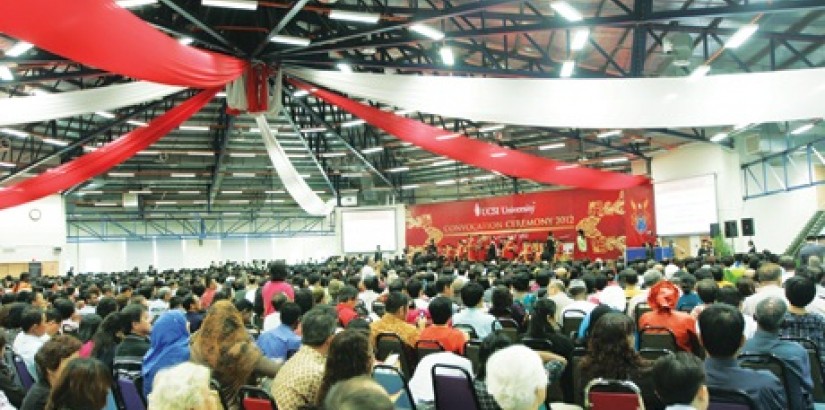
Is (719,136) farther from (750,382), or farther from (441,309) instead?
(750,382)

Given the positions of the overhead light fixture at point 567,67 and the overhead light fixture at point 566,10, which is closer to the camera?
the overhead light fixture at point 566,10

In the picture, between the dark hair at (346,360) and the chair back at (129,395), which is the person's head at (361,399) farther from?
the chair back at (129,395)

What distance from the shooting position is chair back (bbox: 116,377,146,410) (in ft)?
12.9

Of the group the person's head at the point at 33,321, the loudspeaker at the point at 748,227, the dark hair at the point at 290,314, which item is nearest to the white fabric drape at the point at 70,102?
the person's head at the point at 33,321

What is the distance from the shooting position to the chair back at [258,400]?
308 centimetres

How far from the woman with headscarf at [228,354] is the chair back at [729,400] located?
7.71 ft

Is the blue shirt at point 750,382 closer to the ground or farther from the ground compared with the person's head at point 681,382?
closer to the ground

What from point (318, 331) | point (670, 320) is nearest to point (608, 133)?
point (670, 320)

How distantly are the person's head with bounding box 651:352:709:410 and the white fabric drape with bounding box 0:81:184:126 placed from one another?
9.24m

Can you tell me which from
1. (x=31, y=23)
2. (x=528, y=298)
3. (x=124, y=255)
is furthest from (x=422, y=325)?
Result: (x=124, y=255)

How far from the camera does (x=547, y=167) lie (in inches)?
511

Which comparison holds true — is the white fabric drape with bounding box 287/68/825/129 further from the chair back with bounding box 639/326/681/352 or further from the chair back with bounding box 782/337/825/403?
the chair back with bounding box 782/337/825/403

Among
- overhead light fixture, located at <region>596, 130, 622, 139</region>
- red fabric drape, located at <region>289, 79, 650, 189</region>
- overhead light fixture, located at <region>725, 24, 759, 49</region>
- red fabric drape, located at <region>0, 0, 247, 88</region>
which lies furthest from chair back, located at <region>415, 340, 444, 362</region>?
overhead light fixture, located at <region>596, 130, 622, 139</region>

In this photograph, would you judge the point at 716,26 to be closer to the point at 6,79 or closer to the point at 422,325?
the point at 422,325
